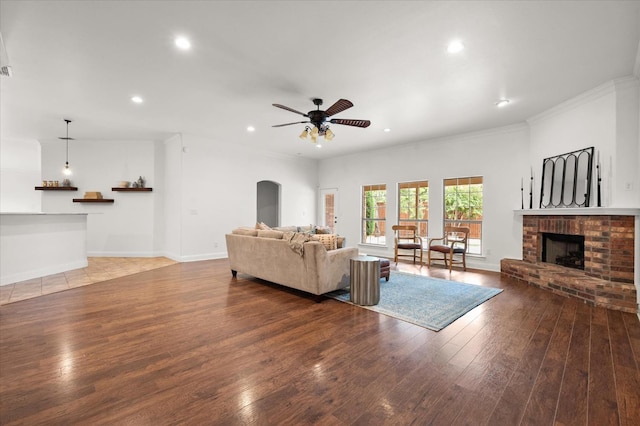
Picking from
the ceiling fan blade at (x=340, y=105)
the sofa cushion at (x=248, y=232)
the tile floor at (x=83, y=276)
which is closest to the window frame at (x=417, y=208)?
the ceiling fan blade at (x=340, y=105)

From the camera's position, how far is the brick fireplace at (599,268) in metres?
3.59

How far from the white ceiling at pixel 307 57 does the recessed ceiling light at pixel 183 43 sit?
82 millimetres

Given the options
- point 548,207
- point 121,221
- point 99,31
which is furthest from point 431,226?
point 121,221

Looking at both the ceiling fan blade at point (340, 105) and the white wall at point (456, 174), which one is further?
the white wall at point (456, 174)

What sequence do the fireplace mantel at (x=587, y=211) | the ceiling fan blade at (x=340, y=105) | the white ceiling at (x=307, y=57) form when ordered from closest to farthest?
the white ceiling at (x=307, y=57) < the ceiling fan blade at (x=340, y=105) < the fireplace mantel at (x=587, y=211)

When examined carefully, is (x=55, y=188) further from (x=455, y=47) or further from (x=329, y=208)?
(x=455, y=47)

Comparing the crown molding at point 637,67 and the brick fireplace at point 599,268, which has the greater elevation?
the crown molding at point 637,67

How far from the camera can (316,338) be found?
107 inches

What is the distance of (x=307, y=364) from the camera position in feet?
7.37

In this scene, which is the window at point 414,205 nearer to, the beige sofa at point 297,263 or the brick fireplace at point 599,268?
the brick fireplace at point 599,268

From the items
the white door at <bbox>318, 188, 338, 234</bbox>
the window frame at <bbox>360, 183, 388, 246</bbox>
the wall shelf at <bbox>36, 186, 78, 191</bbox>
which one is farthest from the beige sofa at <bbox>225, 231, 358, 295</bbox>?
the wall shelf at <bbox>36, 186, 78, 191</bbox>

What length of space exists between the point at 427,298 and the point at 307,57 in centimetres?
333

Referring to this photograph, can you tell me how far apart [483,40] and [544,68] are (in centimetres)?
120

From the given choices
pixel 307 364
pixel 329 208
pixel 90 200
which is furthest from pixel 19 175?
pixel 307 364
